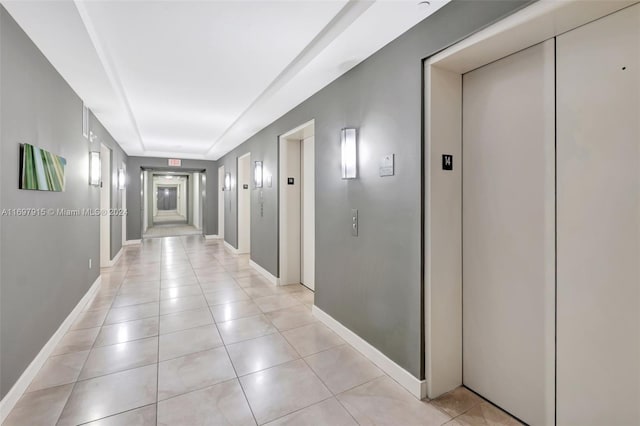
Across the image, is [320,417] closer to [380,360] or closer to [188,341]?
[380,360]

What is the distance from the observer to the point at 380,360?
99.7 inches

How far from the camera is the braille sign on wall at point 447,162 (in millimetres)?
2166

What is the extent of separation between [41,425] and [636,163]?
146 inches

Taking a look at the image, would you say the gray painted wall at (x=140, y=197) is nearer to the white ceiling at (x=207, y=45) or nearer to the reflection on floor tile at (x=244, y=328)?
the white ceiling at (x=207, y=45)

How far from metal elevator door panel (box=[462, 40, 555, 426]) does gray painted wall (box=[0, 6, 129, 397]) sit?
10.8 feet

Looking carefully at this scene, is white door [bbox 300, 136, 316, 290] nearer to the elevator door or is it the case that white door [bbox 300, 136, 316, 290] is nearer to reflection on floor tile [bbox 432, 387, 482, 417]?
reflection on floor tile [bbox 432, 387, 482, 417]

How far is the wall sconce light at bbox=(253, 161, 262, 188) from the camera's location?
5.65 m

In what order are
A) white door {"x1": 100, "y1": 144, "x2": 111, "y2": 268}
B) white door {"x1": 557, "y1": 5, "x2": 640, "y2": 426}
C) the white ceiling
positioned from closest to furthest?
white door {"x1": 557, "y1": 5, "x2": 640, "y2": 426} → the white ceiling → white door {"x1": 100, "y1": 144, "x2": 111, "y2": 268}

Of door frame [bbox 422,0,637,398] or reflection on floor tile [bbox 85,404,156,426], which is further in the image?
door frame [bbox 422,0,637,398]

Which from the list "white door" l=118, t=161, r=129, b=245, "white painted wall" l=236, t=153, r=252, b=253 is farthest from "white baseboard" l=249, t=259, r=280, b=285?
"white door" l=118, t=161, r=129, b=245

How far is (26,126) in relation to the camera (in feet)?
7.68

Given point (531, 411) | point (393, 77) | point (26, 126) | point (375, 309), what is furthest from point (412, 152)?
point (26, 126)

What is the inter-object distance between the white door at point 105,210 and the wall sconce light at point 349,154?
17.7 feet

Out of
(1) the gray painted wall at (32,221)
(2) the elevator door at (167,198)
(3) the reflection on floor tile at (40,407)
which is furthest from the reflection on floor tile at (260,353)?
(2) the elevator door at (167,198)
